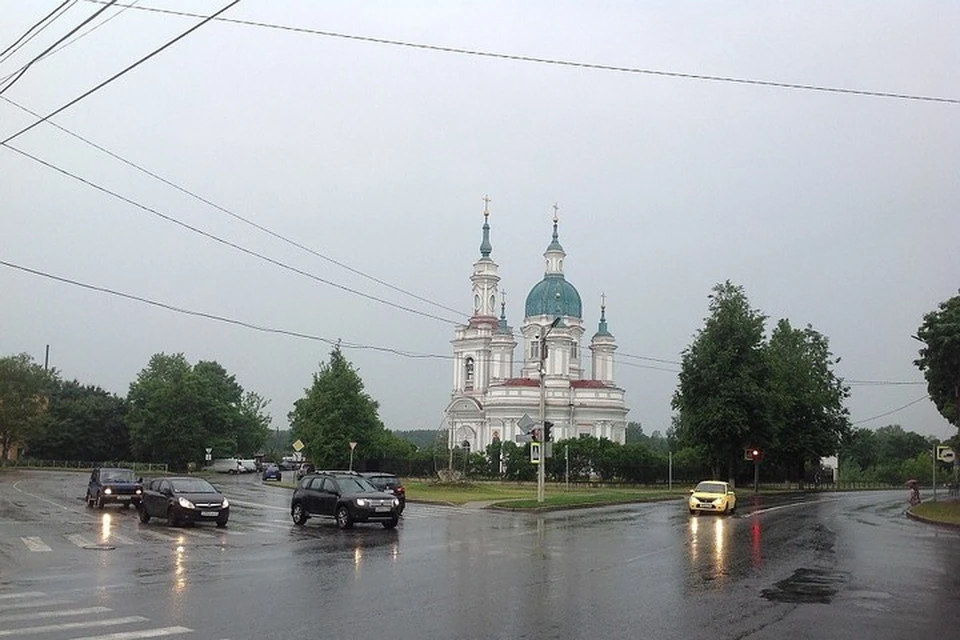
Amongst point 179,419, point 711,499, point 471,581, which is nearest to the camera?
point 471,581

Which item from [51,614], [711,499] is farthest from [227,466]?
[51,614]

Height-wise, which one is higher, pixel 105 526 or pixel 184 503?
pixel 184 503

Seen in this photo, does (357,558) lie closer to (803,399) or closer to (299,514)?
(299,514)

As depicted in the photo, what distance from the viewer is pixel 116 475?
36.2 meters

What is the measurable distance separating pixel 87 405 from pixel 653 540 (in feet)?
307

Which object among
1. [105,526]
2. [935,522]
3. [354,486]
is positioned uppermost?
[354,486]

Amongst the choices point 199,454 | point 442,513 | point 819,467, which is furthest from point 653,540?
point 199,454

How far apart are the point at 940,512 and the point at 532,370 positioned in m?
64.6

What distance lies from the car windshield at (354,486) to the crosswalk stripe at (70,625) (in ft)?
52.5

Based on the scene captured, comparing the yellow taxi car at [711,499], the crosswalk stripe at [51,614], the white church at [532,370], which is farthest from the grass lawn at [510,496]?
the white church at [532,370]

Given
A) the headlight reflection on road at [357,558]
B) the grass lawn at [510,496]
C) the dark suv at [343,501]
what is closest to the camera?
the headlight reflection on road at [357,558]

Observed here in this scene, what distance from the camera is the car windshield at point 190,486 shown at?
27469mm

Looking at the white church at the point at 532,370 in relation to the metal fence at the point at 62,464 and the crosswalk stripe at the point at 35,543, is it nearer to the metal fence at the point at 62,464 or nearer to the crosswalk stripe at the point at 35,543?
the metal fence at the point at 62,464

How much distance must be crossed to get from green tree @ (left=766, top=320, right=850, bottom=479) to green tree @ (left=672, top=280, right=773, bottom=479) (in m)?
2.35
